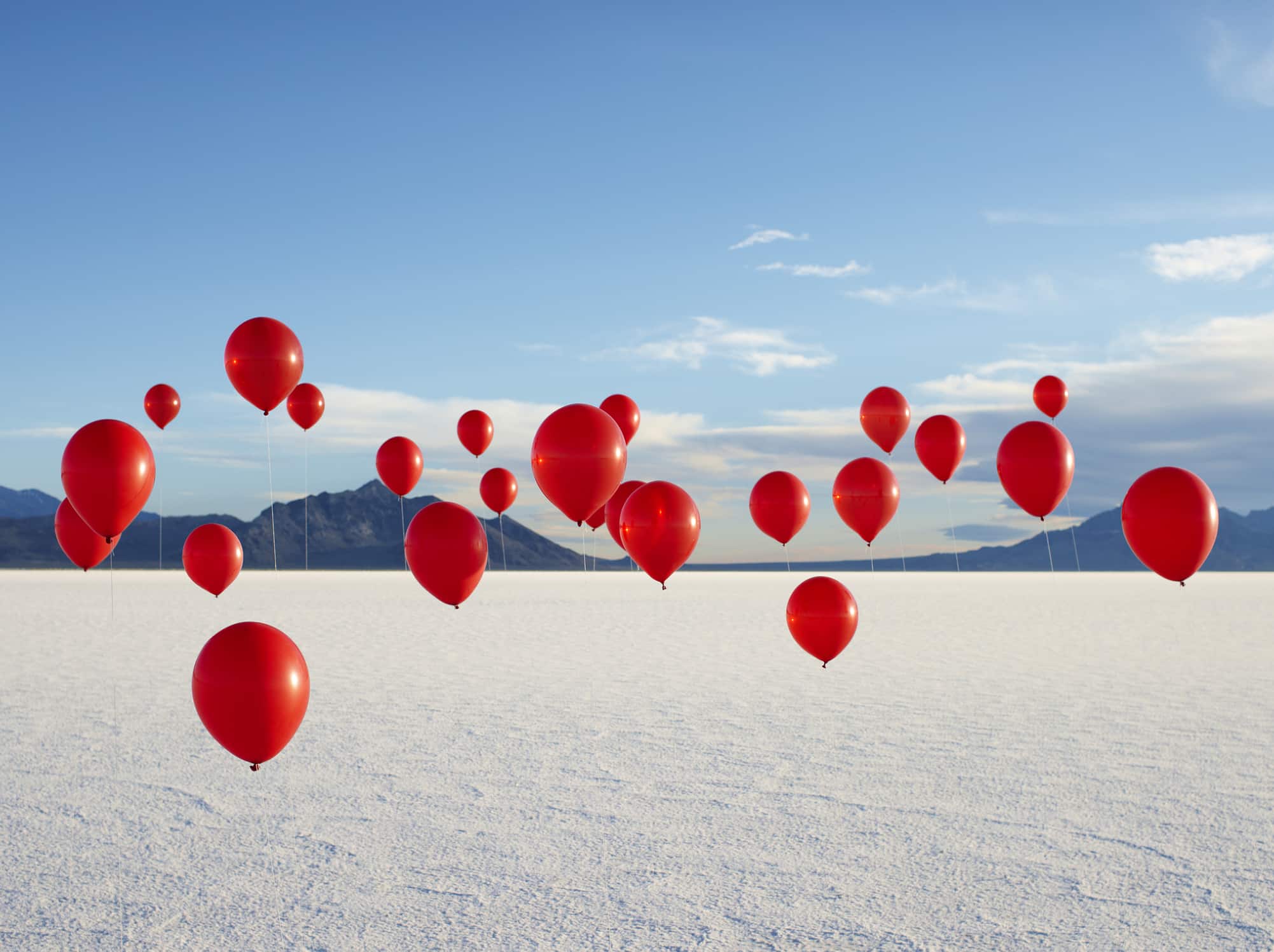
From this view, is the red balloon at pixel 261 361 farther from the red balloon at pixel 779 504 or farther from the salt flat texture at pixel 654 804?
the red balloon at pixel 779 504

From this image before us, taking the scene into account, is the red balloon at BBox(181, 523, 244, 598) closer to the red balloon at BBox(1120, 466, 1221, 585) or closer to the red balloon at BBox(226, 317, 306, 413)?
the red balloon at BBox(226, 317, 306, 413)

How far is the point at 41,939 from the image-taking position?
15.3ft

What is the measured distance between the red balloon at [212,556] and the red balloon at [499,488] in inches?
176

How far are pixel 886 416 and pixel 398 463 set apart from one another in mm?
7578

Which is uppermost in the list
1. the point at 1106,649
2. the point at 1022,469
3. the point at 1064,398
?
the point at 1064,398

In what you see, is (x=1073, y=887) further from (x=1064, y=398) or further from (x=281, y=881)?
(x=1064, y=398)

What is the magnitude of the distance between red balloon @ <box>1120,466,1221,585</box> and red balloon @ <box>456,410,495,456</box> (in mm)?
11122

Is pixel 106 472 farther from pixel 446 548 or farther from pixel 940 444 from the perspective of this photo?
pixel 940 444

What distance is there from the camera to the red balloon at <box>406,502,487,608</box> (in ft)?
30.7

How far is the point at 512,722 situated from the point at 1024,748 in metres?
4.16

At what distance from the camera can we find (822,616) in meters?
10.2

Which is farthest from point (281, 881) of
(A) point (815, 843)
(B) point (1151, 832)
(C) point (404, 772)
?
(B) point (1151, 832)

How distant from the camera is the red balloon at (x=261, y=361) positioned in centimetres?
1159

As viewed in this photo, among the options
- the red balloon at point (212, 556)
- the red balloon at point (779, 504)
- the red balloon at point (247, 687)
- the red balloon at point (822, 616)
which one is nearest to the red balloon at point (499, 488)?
the red balloon at point (212, 556)
